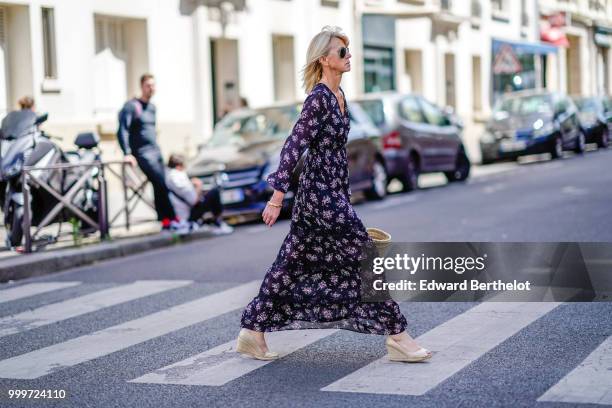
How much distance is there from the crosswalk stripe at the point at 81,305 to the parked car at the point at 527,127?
1829 centimetres

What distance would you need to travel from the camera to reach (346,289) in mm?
6125

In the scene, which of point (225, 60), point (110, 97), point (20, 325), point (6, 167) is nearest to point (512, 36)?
point (225, 60)

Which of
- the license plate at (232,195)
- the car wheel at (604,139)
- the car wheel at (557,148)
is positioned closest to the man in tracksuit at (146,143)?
the license plate at (232,195)

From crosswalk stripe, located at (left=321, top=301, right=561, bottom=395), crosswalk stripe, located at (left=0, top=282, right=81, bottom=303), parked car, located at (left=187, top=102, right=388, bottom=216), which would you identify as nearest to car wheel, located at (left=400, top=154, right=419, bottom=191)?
parked car, located at (left=187, top=102, right=388, bottom=216)

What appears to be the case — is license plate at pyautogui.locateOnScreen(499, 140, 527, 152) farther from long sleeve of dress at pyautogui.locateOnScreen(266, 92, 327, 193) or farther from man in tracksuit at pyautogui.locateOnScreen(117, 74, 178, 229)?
long sleeve of dress at pyautogui.locateOnScreen(266, 92, 327, 193)

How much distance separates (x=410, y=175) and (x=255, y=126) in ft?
12.9

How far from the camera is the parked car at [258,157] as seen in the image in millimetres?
15500

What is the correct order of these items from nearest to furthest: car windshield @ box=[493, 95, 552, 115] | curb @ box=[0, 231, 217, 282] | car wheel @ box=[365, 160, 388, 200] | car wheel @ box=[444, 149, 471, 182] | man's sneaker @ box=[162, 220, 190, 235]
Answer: curb @ box=[0, 231, 217, 282], man's sneaker @ box=[162, 220, 190, 235], car wheel @ box=[365, 160, 388, 200], car wheel @ box=[444, 149, 471, 182], car windshield @ box=[493, 95, 552, 115]

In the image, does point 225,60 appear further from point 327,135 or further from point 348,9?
point 327,135

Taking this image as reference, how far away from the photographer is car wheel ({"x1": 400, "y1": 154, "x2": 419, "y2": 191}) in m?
19.9

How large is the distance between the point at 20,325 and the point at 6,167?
4.28 m

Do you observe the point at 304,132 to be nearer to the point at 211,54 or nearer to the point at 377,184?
the point at 377,184

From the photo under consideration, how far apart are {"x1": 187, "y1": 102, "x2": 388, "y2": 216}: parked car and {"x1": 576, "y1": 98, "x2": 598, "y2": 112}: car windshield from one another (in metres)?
Result: 16.1

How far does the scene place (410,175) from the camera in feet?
65.5
